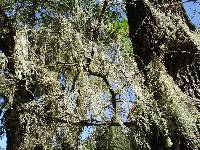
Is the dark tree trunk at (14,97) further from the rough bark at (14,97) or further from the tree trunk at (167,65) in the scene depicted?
the tree trunk at (167,65)

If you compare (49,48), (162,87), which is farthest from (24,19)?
(162,87)

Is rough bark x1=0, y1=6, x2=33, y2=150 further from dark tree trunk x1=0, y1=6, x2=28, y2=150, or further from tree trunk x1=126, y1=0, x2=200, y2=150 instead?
tree trunk x1=126, y1=0, x2=200, y2=150

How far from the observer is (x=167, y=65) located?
3.07m

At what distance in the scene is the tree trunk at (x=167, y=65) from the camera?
2760 millimetres

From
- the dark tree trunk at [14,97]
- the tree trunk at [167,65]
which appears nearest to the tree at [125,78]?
the tree trunk at [167,65]

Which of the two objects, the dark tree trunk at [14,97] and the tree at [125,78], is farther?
the dark tree trunk at [14,97]

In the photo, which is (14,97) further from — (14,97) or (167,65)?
(167,65)

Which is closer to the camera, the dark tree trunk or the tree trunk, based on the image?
the tree trunk

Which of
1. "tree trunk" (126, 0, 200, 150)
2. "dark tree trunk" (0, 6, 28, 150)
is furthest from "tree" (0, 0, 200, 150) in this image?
"dark tree trunk" (0, 6, 28, 150)

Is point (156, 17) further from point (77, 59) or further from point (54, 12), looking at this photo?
point (54, 12)

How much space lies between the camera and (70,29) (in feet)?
11.0

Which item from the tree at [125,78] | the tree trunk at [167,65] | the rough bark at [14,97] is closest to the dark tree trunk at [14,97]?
the rough bark at [14,97]

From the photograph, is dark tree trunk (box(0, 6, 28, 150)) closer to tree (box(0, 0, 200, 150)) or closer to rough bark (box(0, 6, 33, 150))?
rough bark (box(0, 6, 33, 150))

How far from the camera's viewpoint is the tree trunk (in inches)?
109
